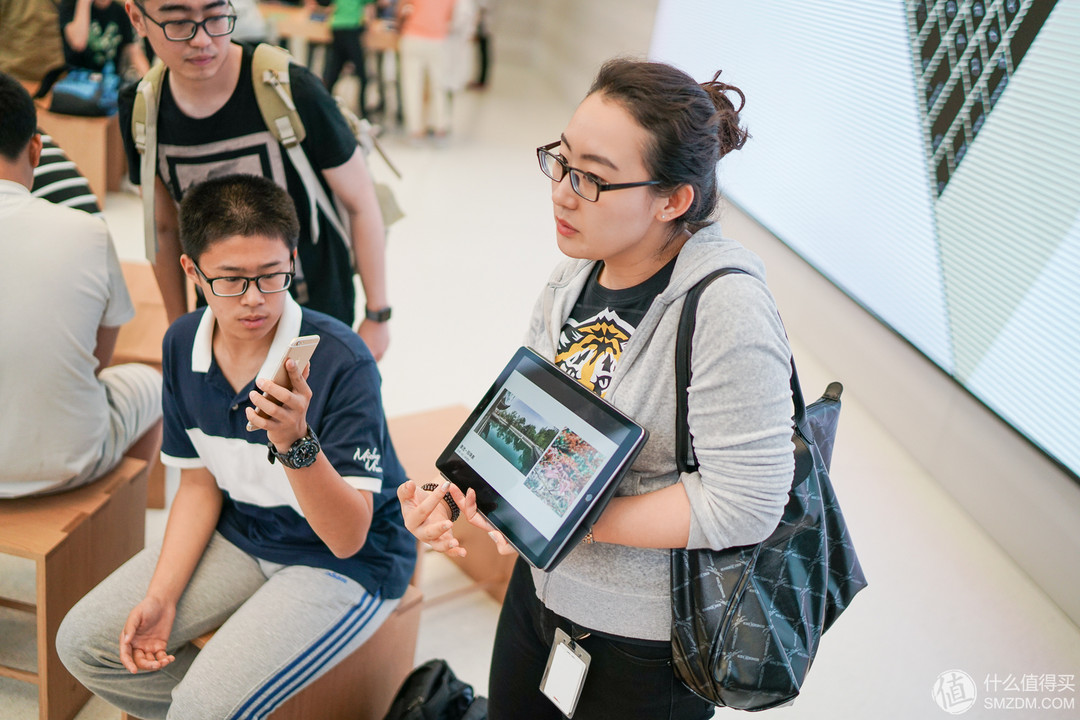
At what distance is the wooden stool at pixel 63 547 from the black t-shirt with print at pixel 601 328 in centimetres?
128

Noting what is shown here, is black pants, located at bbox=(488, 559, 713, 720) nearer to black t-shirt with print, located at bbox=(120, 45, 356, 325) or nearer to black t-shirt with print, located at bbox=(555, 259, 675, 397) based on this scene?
black t-shirt with print, located at bbox=(555, 259, 675, 397)

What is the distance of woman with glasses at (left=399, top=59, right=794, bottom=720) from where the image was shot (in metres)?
1.01

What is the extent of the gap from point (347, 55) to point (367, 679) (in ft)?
19.3

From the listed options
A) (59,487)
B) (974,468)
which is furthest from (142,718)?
(974,468)

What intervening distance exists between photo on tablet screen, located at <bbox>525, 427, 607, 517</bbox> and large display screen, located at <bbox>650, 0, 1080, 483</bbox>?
8.17ft

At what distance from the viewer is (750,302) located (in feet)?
3.36

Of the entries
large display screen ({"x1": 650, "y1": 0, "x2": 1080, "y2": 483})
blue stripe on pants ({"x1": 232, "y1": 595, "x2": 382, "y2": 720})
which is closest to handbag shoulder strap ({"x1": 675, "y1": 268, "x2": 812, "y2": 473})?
blue stripe on pants ({"x1": 232, "y1": 595, "x2": 382, "y2": 720})

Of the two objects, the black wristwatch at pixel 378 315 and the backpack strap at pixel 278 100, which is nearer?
the backpack strap at pixel 278 100

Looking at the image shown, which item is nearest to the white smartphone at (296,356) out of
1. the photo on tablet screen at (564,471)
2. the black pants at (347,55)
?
the photo on tablet screen at (564,471)

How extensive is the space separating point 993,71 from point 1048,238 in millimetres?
772

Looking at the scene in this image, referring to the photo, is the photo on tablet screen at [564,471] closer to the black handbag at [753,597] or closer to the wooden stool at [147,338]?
the black handbag at [753,597]

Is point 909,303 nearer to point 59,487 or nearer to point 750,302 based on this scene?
point 750,302

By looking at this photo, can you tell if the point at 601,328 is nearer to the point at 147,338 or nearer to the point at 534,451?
the point at 534,451

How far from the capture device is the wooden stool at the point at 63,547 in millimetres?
1764
